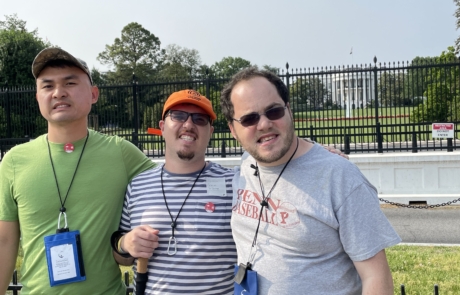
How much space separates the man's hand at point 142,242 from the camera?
2.15 m

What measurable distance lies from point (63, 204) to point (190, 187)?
0.67 metres

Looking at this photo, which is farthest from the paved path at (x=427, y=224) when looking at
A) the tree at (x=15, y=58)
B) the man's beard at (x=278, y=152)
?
the tree at (x=15, y=58)

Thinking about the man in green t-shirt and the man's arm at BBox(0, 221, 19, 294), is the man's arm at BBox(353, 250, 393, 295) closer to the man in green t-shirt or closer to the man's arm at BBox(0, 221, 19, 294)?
the man in green t-shirt

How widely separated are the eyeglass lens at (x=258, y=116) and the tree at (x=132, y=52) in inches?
2378

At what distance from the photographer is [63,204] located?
7.61 ft

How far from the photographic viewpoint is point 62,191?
2.34 metres

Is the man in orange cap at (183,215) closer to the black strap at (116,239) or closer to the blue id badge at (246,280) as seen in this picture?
the black strap at (116,239)

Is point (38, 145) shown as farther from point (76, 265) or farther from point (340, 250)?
point (340, 250)

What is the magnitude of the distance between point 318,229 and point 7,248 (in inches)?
65.7

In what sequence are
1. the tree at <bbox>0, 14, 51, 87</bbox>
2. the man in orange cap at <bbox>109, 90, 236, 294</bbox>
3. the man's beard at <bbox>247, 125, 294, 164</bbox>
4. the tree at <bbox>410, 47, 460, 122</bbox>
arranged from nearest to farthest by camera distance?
1. the man's beard at <bbox>247, 125, 294, 164</bbox>
2. the man in orange cap at <bbox>109, 90, 236, 294</bbox>
3. the tree at <bbox>410, 47, 460, 122</bbox>
4. the tree at <bbox>0, 14, 51, 87</bbox>

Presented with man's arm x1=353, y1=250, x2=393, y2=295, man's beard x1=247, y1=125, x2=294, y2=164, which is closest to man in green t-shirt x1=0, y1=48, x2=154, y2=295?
man's beard x1=247, y1=125, x2=294, y2=164

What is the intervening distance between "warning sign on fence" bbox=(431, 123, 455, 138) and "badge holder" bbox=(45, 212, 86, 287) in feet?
34.5

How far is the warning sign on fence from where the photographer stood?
10.9m

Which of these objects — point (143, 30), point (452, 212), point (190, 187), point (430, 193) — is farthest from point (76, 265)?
point (143, 30)
